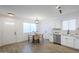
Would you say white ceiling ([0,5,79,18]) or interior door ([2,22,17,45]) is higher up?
white ceiling ([0,5,79,18])

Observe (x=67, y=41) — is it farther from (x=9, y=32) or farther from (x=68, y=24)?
A: (x=9, y=32)

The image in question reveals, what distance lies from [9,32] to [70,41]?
131 cm

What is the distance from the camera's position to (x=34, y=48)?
5.41ft

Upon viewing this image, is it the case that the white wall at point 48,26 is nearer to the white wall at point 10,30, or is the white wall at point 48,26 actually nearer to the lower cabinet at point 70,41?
the lower cabinet at point 70,41

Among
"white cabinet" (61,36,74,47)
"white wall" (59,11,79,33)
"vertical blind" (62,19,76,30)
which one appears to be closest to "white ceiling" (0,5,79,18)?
"white wall" (59,11,79,33)

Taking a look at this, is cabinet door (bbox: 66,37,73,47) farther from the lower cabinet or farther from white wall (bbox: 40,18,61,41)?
white wall (bbox: 40,18,61,41)

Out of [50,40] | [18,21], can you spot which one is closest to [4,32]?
[18,21]

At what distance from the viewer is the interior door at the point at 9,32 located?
64.7 inches

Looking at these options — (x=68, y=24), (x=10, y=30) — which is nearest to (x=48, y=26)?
(x=68, y=24)

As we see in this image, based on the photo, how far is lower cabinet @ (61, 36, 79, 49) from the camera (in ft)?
5.14

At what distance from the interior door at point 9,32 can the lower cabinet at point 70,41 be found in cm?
108

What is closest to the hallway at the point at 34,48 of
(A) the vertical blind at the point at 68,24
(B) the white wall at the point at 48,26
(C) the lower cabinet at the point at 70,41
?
(C) the lower cabinet at the point at 70,41

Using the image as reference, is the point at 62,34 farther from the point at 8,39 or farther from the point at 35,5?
the point at 8,39

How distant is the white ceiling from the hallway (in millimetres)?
628
